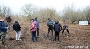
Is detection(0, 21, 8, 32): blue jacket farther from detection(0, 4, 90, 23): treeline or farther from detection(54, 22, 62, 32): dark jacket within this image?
detection(0, 4, 90, 23): treeline

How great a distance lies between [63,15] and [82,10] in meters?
7.64

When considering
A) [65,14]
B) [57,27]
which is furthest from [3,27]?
[65,14]

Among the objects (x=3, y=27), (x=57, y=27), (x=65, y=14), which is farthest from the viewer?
(x=65, y=14)

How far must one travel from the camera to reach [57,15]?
223ft

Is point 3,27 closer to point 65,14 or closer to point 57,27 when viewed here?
point 57,27

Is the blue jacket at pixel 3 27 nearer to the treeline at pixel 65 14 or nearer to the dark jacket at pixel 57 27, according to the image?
the dark jacket at pixel 57 27

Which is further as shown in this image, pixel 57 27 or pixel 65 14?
pixel 65 14

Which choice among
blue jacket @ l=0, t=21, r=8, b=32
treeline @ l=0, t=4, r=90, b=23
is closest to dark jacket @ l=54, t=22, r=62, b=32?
blue jacket @ l=0, t=21, r=8, b=32

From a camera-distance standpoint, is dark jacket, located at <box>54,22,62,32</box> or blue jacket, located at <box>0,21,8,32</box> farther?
dark jacket, located at <box>54,22,62,32</box>

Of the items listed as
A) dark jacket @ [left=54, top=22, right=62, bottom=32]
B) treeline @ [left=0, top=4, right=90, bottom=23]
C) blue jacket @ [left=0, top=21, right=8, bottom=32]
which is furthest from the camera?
treeline @ [left=0, top=4, right=90, bottom=23]

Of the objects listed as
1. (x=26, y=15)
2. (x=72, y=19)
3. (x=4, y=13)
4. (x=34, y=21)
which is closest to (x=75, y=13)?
(x=72, y=19)

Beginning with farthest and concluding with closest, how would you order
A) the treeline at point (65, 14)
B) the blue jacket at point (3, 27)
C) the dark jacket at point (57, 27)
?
1. the treeline at point (65, 14)
2. the dark jacket at point (57, 27)
3. the blue jacket at point (3, 27)

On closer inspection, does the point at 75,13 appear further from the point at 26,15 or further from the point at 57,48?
the point at 57,48

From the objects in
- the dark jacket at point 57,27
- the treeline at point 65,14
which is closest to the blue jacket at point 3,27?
the dark jacket at point 57,27
